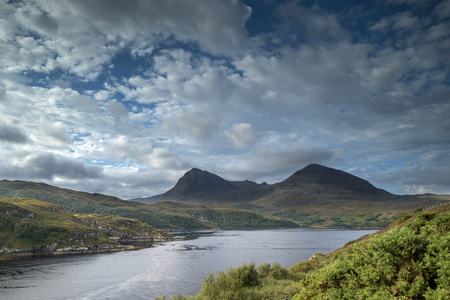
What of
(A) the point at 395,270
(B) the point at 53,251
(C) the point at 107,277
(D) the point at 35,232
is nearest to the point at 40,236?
(D) the point at 35,232

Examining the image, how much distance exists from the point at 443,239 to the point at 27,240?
650ft

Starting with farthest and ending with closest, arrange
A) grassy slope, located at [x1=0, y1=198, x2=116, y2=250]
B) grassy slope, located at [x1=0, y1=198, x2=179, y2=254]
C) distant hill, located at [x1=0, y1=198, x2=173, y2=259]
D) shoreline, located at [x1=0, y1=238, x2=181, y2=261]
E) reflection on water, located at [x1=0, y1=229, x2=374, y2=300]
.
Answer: grassy slope, located at [x1=0, y1=198, x2=116, y2=250] < grassy slope, located at [x1=0, y1=198, x2=179, y2=254] < distant hill, located at [x1=0, y1=198, x2=173, y2=259] < shoreline, located at [x1=0, y1=238, x2=181, y2=261] < reflection on water, located at [x1=0, y1=229, x2=374, y2=300]

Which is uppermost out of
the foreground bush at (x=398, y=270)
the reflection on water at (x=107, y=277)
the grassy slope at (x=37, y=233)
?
the foreground bush at (x=398, y=270)

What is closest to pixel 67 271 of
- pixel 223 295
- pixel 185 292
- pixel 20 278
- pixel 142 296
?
pixel 20 278

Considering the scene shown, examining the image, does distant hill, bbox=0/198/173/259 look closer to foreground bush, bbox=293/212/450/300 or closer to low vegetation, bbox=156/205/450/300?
low vegetation, bbox=156/205/450/300

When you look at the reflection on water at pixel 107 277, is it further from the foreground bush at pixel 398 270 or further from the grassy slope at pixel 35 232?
the foreground bush at pixel 398 270

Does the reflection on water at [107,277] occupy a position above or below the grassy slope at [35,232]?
below

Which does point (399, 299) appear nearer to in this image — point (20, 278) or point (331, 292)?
point (331, 292)

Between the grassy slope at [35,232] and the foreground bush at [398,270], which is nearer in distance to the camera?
the foreground bush at [398,270]

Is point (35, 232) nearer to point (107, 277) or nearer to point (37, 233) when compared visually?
point (37, 233)

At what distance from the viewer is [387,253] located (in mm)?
11797

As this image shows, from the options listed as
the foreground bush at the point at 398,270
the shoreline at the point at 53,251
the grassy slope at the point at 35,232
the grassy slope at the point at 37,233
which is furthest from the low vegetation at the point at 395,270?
the grassy slope at the point at 35,232

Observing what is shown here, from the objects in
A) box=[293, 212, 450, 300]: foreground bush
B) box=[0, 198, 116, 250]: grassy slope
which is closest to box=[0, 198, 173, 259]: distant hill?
box=[0, 198, 116, 250]: grassy slope

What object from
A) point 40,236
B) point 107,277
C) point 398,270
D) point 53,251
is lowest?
point 53,251
